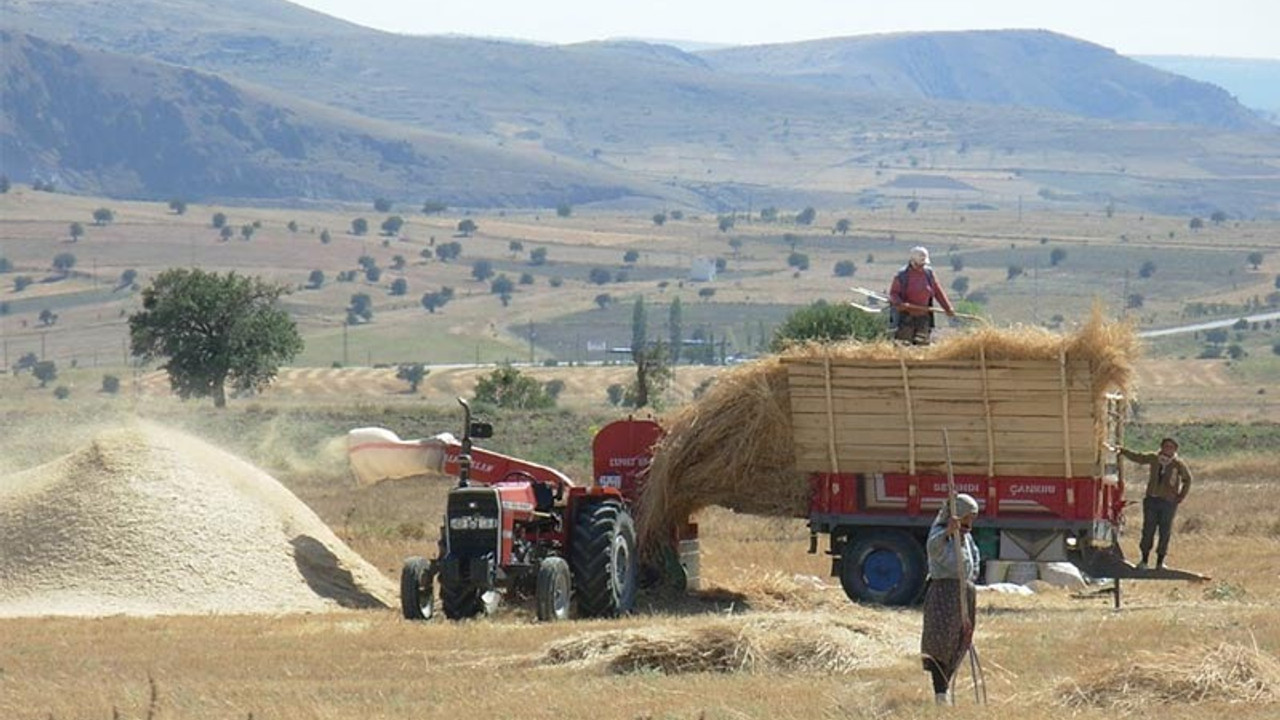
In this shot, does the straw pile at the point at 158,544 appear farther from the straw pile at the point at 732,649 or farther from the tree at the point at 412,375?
the tree at the point at 412,375

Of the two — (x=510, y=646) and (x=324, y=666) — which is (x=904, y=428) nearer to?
(x=510, y=646)

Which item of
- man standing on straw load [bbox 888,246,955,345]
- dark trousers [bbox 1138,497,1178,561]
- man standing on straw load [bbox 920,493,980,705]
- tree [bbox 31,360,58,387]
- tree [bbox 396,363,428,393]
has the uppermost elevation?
man standing on straw load [bbox 888,246,955,345]

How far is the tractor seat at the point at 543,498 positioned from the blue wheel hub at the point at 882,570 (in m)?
3.55

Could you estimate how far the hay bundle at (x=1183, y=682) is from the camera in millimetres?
16766

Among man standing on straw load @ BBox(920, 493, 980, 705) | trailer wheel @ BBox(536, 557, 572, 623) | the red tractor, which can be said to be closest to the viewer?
man standing on straw load @ BBox(920, 493, 980, 705)

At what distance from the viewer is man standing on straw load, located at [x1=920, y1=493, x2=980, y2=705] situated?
16953 mm

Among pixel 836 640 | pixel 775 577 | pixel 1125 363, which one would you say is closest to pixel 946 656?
pixel 836 640

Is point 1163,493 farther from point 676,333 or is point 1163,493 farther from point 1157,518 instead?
point 676,333

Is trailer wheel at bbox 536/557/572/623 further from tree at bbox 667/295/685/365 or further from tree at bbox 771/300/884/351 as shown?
tree at bbox 667/295/685/365

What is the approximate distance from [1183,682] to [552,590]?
7.86m

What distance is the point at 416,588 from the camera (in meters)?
23.9

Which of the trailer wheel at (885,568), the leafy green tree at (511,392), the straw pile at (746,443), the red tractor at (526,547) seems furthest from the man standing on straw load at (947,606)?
the leafy green tree at (511,392)

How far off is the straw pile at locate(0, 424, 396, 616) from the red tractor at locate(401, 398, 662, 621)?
2350 millimetres

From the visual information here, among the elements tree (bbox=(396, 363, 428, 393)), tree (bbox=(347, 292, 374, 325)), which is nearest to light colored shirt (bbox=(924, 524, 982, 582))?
tree (bbox=(396, 363, 428, 393))
